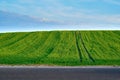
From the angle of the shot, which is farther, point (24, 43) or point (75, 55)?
point (24, 43)

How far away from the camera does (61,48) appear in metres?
64.4

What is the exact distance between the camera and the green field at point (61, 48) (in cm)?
4881

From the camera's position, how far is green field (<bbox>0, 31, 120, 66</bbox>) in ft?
160

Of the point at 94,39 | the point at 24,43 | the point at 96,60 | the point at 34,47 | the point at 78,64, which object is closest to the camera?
the point at 78,64

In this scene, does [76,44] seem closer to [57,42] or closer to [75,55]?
[57,42]

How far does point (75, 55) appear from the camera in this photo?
5553 cm

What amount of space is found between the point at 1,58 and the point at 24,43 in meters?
22.1

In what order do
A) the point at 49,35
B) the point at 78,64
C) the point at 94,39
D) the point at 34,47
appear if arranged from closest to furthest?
the point at 78,64 → the point at 34,47 → the point at 94,39 → the point at 49,35
